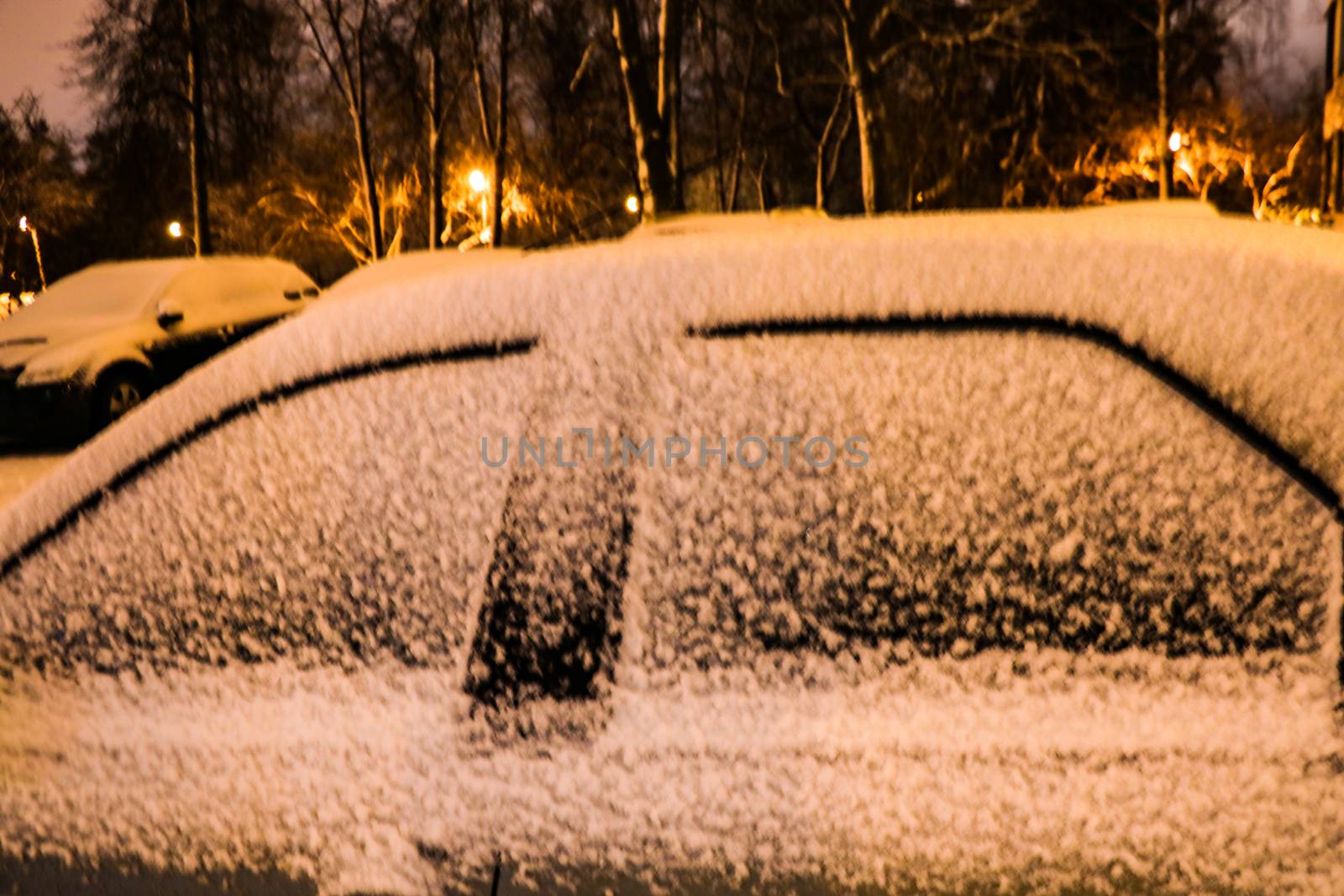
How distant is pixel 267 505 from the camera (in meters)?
1.48

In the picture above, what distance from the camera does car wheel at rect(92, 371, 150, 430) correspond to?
28.2 ft

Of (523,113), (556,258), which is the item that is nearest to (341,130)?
(523,113)

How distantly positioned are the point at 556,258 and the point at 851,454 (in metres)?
0.54

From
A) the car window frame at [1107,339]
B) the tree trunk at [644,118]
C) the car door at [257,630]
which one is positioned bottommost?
the car door at [257,630]

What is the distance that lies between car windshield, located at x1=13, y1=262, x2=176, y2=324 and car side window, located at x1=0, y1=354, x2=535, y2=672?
29.4 ft

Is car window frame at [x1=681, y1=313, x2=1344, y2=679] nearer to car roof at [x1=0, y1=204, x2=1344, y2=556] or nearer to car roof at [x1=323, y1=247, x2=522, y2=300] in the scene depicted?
car roof at [x1=0, y1=204, x2=1344, y2=556]

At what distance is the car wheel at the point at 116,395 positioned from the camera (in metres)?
8.60

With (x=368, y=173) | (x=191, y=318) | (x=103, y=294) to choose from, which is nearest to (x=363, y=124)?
(x=368, y=173)

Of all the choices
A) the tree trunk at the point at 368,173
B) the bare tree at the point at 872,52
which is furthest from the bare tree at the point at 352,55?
the bare tree at the point at 872,52

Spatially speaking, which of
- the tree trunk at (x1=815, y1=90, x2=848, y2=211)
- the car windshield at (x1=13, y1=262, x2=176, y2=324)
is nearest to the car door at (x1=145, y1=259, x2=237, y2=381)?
the car windshield at (x1=13, y1=262, x2=176, y2=324)

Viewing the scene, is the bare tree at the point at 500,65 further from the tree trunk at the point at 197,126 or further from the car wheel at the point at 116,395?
the car wheel at the point at 116,395

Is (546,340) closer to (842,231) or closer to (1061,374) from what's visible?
(842,231)

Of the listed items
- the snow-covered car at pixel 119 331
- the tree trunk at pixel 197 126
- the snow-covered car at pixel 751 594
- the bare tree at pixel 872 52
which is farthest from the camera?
the tree trunk at pixel 197 126

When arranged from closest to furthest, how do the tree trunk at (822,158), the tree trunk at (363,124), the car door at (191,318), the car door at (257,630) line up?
1. the car door at (257,630)
2. the car door at (191,318)
3. the tree trunk at (363,124)
4. the tree trunk at (822,158)
